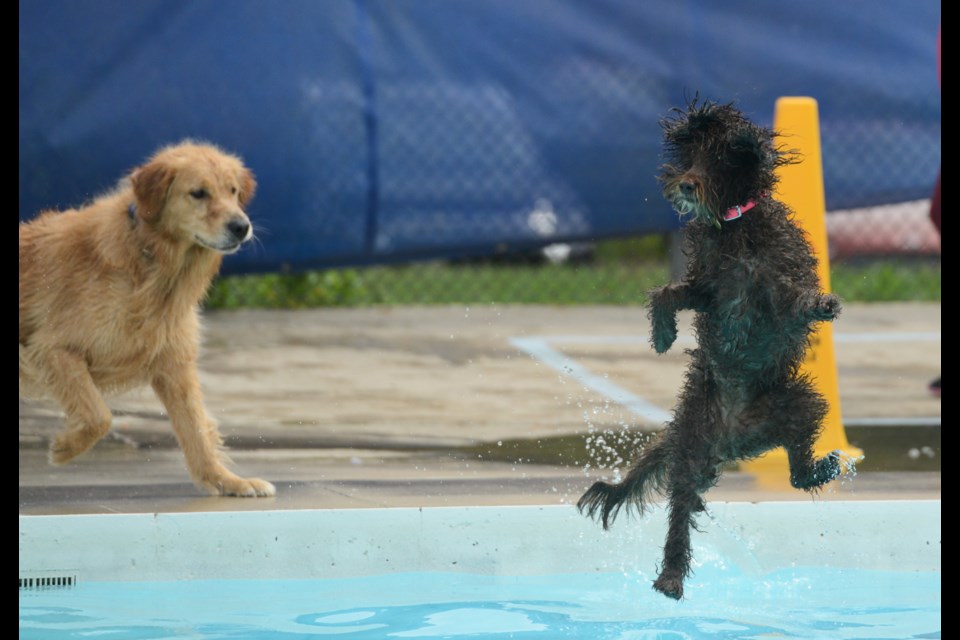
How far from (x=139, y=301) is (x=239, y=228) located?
490mm

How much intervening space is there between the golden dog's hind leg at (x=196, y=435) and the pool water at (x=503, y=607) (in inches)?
29.0

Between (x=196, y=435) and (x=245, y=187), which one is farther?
(x=245, y=187)

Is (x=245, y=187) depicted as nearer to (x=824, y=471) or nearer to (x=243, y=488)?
(x=243, y=488)

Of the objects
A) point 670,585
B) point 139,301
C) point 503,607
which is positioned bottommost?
point 503,607

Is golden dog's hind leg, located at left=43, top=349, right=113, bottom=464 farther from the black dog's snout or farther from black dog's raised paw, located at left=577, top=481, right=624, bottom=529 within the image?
black dog's raised paw, located at left=577, top=481, right=624, bottom=529

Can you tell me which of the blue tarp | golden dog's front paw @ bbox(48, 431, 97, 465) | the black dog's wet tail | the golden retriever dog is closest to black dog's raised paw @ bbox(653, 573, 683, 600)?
the black dog's wet tail

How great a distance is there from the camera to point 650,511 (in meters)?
4.37

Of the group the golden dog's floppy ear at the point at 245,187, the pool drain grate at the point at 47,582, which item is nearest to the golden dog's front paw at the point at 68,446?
the pool drain grate at the point at 47,582

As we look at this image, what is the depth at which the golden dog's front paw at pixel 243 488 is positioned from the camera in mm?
4949

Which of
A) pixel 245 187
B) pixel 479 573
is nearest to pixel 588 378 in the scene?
pixel 245 187

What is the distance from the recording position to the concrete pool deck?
4961 mm

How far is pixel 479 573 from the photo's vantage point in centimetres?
440

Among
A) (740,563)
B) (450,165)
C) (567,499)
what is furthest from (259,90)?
(740,563)
